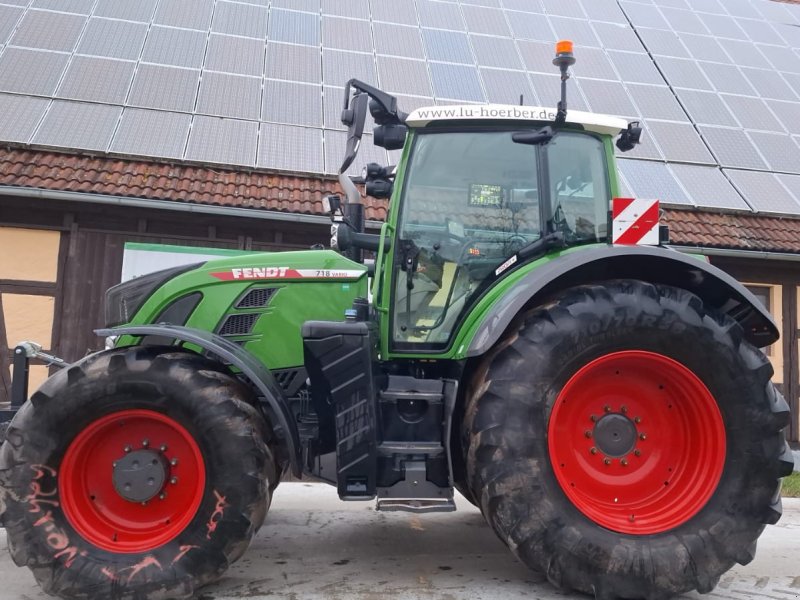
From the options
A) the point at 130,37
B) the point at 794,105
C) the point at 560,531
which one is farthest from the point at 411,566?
the point at 794,105

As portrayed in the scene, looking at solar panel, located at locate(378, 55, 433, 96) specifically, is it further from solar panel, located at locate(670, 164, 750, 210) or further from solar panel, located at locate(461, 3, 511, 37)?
solar panel, located at locate(670, 164, 750, 210)

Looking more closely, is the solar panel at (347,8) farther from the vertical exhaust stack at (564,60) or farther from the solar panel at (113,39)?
the vertical exhaust stack at (564,60)

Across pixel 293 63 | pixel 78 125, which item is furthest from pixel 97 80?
pixel 293 63

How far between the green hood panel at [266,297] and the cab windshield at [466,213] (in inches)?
15.4

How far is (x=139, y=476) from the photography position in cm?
295

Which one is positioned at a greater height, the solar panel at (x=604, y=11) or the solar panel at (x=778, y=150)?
the solar panel at (x=604, y=11)

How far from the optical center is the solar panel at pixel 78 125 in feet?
24.2

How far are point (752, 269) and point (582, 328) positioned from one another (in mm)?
6627

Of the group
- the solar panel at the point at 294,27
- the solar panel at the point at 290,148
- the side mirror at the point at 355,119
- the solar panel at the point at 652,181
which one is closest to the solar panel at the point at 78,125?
the solar panel at the point at 290,148

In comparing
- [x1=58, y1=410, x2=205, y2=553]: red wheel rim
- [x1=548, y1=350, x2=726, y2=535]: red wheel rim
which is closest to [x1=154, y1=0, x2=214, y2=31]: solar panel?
[x1=58, y1=410, x2=205, y2=553]: red wheel rim

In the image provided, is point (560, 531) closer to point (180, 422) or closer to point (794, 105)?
point (180, 422)

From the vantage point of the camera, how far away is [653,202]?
3.16 meters

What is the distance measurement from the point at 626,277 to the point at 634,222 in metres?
0.27

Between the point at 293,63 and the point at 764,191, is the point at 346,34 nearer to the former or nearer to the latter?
the point at 293,63
